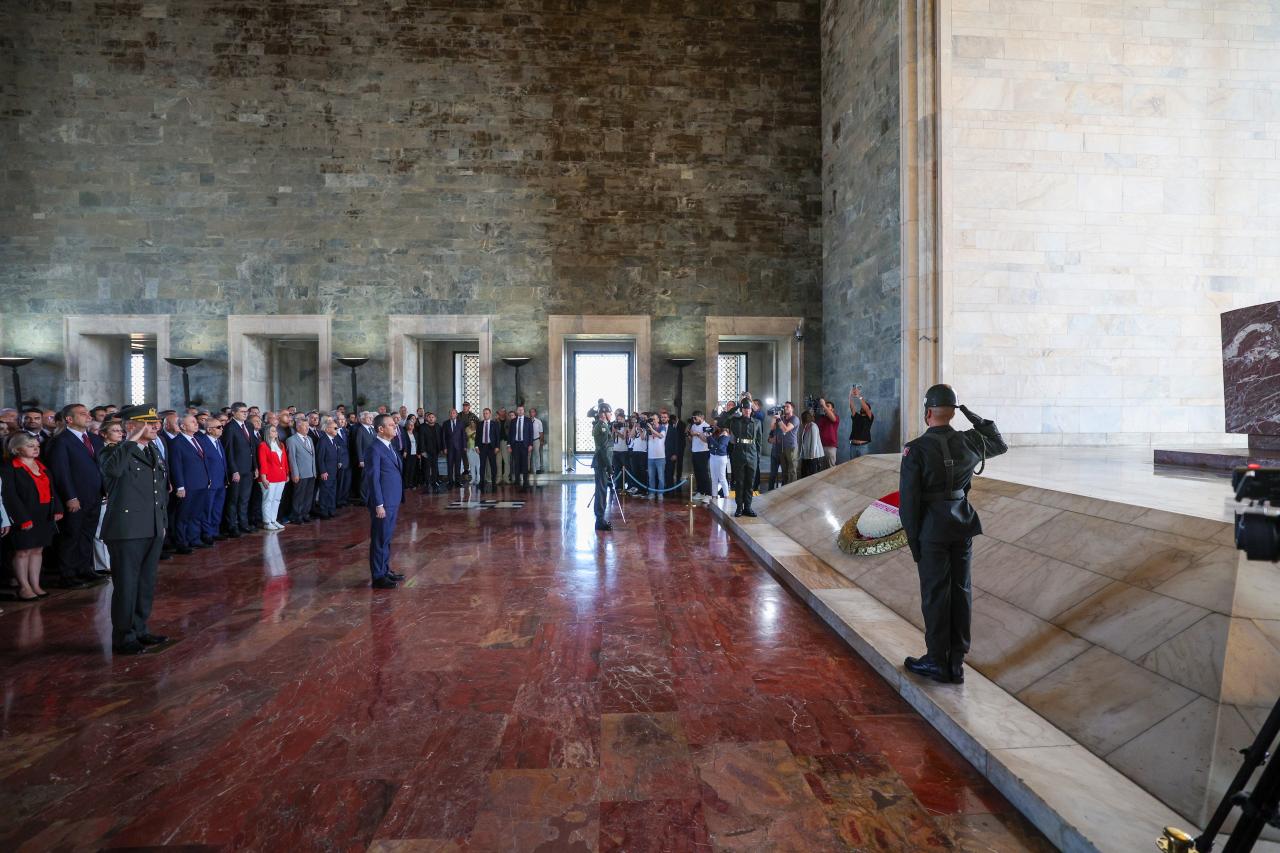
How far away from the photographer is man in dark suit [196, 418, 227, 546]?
7.61 metres

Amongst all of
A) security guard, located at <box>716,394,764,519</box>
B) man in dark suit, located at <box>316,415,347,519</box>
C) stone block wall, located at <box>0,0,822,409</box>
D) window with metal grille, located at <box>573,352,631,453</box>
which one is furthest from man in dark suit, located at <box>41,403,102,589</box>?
window with metal grille, located at <box>573,352,631,453</box>

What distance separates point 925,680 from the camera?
3.44 metres

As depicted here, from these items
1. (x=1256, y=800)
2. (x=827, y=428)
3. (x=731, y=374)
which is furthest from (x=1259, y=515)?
(x=731, y=374)

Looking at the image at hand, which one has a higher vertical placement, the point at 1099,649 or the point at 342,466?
the point at 342,466

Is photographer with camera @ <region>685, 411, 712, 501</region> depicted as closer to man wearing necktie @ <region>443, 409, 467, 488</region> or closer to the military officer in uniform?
man wearing necktie @ <region>443, 409, 467, 488</region>

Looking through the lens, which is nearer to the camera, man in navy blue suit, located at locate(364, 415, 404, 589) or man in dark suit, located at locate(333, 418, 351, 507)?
man in navy blue suit, located at locate(364, 415, 404, 589)

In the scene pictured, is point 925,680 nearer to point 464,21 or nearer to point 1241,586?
point 1241,586

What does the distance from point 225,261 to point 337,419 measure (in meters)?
6.68

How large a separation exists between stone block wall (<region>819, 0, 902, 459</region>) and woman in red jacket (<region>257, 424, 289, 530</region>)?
985 cm

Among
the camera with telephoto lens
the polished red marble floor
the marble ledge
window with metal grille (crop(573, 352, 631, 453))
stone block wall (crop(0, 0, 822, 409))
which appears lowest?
the polished red marble floor

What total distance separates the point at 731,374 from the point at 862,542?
541 inches

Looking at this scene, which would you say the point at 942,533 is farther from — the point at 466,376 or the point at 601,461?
the point at 466,376

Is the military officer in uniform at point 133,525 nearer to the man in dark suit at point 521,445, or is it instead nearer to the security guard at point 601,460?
the security guard at point 601,460

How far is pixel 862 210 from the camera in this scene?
12.3 metres
